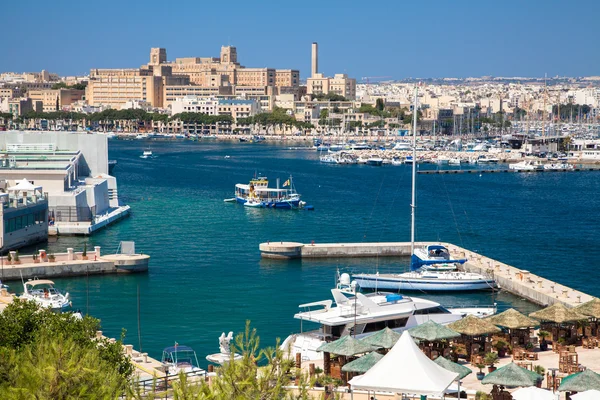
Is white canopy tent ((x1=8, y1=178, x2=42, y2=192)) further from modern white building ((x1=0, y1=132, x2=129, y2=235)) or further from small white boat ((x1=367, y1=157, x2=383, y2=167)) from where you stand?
small white boat ((x1=367, y1=157, x2=383, y2=167))

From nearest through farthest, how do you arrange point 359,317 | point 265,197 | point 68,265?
1. point 359,317
2. point 68,265
3. point 265,197

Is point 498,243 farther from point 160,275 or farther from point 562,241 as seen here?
point 160,275

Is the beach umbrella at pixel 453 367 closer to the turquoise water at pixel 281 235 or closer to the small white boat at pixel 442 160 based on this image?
the turquoise water at pixel 281 235

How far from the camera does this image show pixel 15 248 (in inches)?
1427

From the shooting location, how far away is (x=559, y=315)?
70.5 ft

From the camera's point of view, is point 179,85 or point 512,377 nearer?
point 512,377

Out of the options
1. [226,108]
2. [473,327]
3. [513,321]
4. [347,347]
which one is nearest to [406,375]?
[347,347]

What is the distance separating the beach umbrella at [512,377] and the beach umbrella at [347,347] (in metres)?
2.72

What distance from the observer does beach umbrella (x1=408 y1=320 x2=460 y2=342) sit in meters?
19.5

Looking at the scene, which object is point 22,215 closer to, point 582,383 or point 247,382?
point 582,383

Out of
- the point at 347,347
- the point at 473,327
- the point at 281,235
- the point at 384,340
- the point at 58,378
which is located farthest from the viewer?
the point at 281,235

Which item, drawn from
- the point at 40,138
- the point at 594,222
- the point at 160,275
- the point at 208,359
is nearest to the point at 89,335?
the point at 208,359

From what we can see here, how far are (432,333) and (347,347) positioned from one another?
2.06m

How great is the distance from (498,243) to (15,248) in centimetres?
1959
